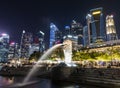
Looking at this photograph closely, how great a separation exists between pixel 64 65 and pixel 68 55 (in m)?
9.16

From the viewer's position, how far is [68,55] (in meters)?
51.8

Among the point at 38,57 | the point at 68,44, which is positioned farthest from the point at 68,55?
the point at 38,57

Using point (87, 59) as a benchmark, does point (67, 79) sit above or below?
below

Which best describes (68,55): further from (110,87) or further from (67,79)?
(110,87)

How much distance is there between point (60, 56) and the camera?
352 feet

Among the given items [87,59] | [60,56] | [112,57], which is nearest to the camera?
[112,57]

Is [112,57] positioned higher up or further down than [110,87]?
higher up

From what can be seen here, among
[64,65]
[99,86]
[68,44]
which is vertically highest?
[68,44]

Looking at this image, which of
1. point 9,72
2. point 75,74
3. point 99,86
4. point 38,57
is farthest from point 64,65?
point 38,57

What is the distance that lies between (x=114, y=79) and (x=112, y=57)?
5369cm

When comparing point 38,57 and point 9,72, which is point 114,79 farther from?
point 38,57

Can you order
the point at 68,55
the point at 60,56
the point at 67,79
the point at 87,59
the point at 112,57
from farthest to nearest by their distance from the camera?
1. the point at 60,56
2. the point at 87,59
3. the point at 112,57
4. the point at 68,55
5. the point at 67,79

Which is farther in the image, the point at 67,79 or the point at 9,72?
the point at 9,72

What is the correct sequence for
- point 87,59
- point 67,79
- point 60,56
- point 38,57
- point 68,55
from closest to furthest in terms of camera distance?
1. point 67,79
2. point 68,55
3. point 87,59
4. point 60,56
5. point 38,57
